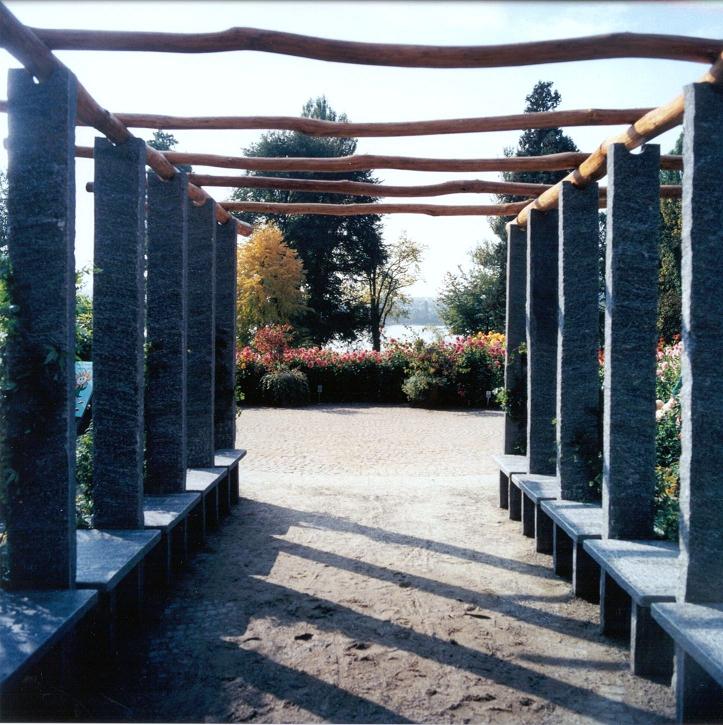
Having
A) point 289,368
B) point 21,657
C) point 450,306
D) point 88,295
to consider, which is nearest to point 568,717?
point 21,657

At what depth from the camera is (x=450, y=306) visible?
30.3 m

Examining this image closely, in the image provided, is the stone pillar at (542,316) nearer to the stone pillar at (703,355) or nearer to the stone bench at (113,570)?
the stone pillar at (703,355)

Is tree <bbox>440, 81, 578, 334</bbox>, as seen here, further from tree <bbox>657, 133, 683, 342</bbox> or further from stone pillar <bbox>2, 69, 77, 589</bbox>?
stone pillar <bbox>2, 69, 77, 589</bbox>

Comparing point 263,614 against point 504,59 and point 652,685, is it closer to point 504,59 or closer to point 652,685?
point 652,685

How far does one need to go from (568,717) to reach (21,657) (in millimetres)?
2170

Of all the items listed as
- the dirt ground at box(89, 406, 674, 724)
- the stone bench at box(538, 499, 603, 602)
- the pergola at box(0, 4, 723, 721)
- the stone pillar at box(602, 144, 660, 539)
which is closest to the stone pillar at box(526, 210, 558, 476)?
the pergola at box(0, 4, 723, 721)

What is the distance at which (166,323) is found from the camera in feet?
18.1

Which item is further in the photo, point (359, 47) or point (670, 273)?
point (670, 273)

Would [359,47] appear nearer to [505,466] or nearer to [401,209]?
[401,209]

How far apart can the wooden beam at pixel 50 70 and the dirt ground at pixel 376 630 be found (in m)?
2.82

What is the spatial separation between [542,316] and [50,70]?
4421 mm

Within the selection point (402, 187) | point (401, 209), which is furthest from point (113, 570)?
point (401, 209)

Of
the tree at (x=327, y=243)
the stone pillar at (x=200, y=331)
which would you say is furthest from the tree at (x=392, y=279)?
the stone pillar at (x=200, y=331)

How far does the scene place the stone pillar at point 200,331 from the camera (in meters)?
6.52
